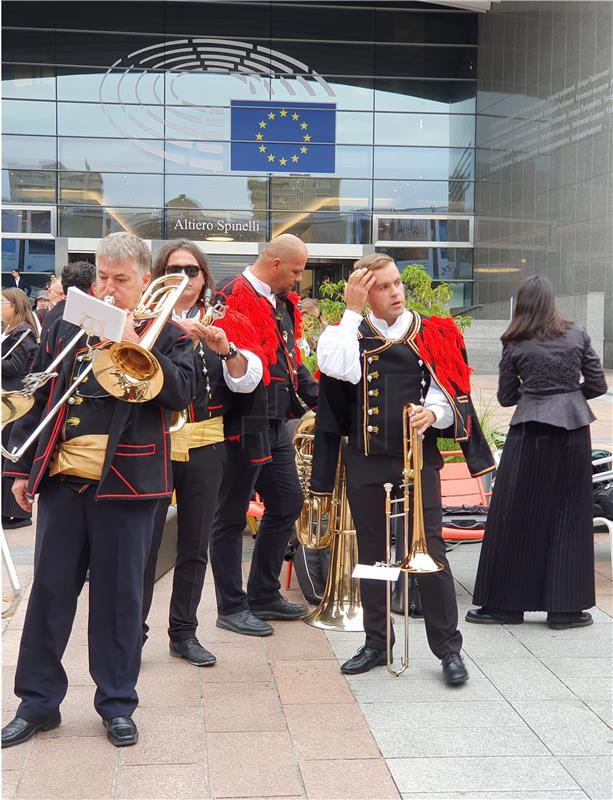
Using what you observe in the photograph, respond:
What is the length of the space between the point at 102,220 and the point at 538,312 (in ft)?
79.9

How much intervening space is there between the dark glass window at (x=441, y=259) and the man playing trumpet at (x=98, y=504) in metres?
26.5

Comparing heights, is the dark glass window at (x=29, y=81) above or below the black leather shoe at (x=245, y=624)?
above

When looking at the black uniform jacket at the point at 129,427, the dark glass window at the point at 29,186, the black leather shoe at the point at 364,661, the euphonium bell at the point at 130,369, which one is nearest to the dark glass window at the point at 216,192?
the dark glass window at the point at 29,186

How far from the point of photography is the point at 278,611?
5.46 m

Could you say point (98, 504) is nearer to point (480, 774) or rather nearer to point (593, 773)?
point (480, 774)

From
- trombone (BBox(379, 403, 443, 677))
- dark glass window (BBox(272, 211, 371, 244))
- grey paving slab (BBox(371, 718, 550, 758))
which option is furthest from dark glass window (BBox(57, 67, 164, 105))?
grey paving slab (BBox(371, 718, 550, 758))

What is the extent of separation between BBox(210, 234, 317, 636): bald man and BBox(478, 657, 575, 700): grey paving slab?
1.19 meters

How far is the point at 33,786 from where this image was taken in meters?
3.31

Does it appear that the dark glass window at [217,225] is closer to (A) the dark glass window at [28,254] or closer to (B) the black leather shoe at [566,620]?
(A) the dark glass window at [28,254]

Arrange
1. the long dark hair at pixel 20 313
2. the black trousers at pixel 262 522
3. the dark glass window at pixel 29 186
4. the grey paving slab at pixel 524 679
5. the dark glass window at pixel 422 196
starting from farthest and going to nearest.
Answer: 1. the dark glass window at pixel 422 196
2. the dark glass window at pixel 29 186
3. the long dark hair at pixel 20 313
4. the black trousers at pixel 262 522
5. the grey paving slab at pixel 524 679

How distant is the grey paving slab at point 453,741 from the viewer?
3652 millimetres

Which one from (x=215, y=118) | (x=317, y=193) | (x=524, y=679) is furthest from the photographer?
(x=317, y=193)

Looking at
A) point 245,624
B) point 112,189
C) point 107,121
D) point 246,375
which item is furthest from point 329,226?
point 246,375

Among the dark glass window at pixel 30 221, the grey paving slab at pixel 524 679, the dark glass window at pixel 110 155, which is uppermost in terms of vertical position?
the dark glass window at pixel 110 155
